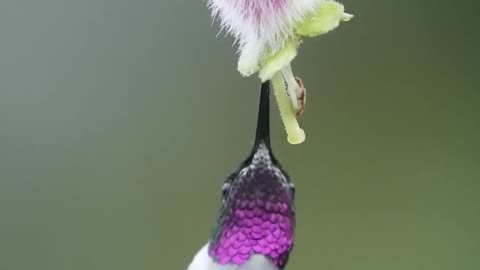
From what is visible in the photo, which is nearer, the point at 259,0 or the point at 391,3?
the point at 259,0

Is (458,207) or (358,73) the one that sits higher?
(358,73)

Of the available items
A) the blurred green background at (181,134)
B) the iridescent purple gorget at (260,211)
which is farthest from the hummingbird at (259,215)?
the blurred green background at (181,134)

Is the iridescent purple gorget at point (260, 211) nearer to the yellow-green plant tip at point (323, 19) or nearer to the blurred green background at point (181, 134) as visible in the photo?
the yellow-green plant tip at point (323, 19)

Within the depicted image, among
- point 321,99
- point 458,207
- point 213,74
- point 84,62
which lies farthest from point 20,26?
point 458,207

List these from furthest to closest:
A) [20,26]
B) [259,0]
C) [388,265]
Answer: [388,265] → [20,26] → [259,0]

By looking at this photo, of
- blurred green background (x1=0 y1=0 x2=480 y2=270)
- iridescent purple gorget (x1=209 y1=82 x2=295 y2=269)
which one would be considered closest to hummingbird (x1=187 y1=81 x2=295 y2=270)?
iridescent purple gorget (x1=209 y1=82 x2=295 y2=269)

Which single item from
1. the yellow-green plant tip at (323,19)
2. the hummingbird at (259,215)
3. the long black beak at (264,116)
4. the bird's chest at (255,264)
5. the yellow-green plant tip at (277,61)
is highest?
the yellow-green plant tip at (323,19)

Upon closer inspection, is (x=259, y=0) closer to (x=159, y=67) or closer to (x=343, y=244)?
(x=159, y=67)
